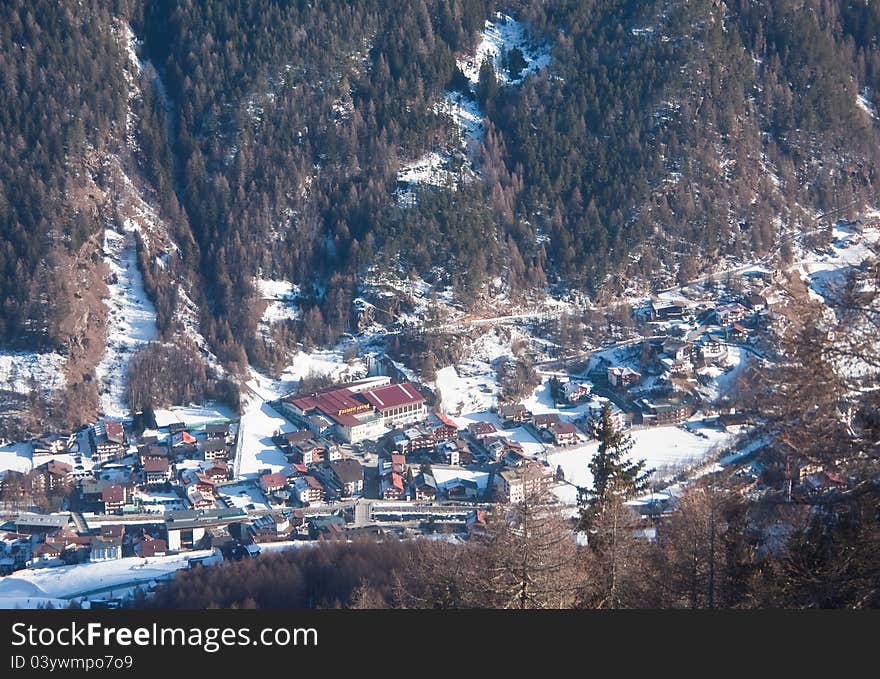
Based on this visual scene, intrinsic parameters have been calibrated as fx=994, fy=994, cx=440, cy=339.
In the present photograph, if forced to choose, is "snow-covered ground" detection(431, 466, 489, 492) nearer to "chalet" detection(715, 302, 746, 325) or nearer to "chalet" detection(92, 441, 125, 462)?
"chalet" detection(92, 441, 125, 462)

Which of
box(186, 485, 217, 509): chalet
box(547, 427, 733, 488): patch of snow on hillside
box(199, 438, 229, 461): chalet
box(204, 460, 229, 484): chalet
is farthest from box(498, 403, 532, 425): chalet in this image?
box(186, 485, 217, 509): chalet

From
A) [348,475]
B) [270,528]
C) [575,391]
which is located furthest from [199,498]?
[575,391]

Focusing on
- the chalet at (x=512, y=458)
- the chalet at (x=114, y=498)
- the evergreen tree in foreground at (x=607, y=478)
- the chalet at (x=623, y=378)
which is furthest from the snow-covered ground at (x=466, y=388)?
the evergreen tree in foreground at (x=607, y=478)

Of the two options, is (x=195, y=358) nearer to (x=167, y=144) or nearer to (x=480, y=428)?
(x=480, y=428)

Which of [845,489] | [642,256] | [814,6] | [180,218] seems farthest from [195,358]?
[814,6]

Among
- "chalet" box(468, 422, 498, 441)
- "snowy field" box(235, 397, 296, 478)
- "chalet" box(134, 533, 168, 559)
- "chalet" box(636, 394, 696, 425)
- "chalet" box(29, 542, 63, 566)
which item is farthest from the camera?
"chalet" box(636, 394, 696, 425)

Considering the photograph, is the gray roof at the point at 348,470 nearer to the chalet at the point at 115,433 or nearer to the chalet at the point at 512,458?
the chalet at the point at 512,458
